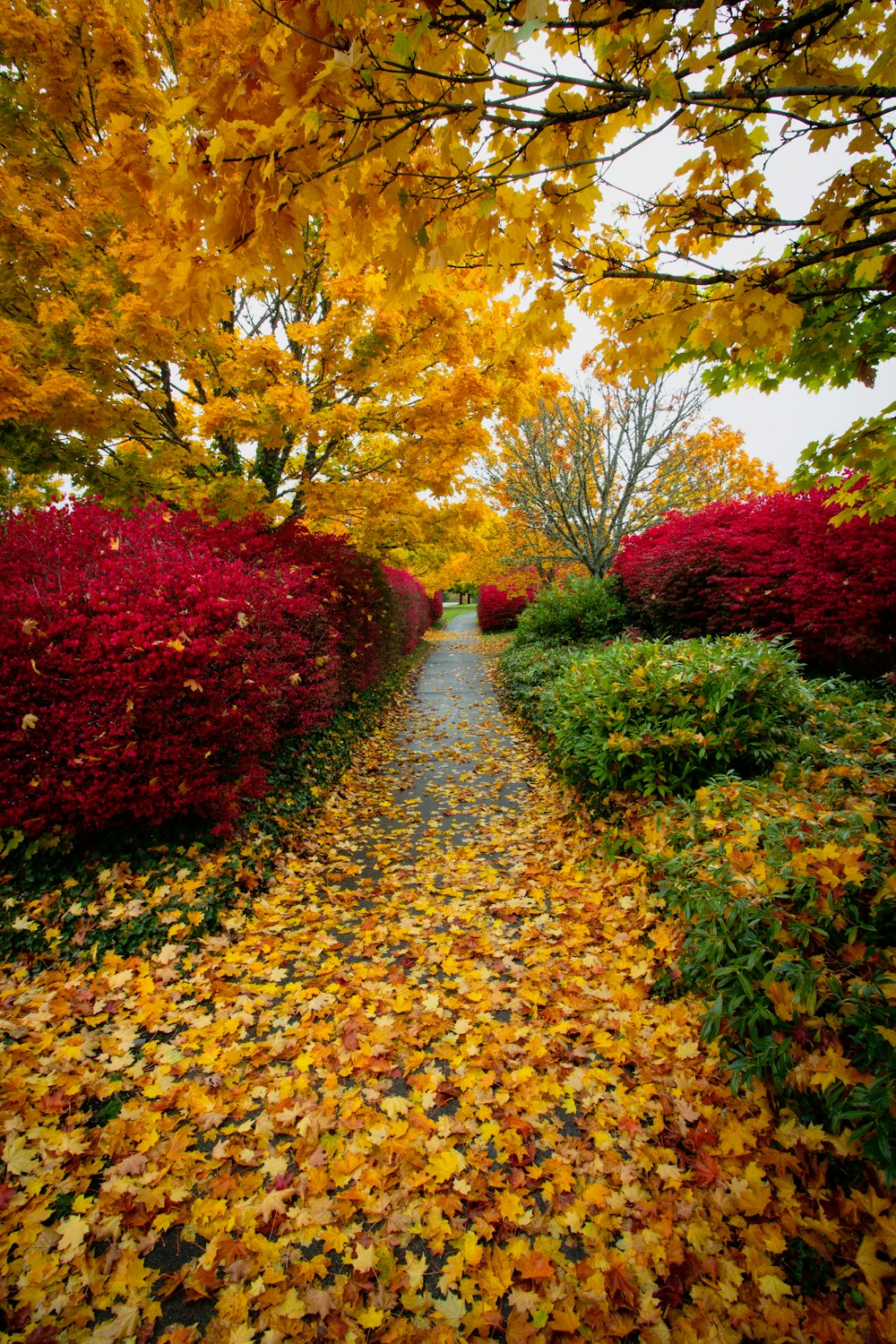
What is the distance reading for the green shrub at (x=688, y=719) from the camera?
4.14 meters

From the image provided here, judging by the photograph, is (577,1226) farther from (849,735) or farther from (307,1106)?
(849,735)

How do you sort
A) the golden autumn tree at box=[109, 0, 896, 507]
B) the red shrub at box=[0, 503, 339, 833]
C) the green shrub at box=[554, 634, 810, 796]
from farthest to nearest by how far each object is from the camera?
1. the green shrub at box=[554, 634, 810, 796]
2. the red shrub at box=[0, 503, 339, 833]
3. the golden autumn tree at box=[109, 0, 896, 507]

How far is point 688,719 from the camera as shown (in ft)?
13.9

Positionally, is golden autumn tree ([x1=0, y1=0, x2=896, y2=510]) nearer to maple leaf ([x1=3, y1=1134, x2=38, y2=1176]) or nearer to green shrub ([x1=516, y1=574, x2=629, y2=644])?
maple leaf ([x1=3, y1=1134, x2=38, y2=1176])

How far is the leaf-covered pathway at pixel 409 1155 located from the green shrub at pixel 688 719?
0.97 m

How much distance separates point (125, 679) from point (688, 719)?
4.10 meters

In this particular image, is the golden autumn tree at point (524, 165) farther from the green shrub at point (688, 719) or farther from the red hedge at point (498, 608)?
the red hedge at point (498, 608)

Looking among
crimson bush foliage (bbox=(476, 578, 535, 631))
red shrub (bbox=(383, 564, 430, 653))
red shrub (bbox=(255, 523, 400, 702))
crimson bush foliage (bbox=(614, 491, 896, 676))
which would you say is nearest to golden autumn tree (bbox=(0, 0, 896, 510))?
crimson bush foliage (bbox=(614, 491, 896, 676))

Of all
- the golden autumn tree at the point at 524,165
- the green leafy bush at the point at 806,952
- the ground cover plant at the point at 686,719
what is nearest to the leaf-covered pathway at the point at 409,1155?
the green leafy bush at the point at 806,952

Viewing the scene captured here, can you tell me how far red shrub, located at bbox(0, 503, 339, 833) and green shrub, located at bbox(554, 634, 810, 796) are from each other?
2.85 metres

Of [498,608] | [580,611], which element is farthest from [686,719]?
[498,608]

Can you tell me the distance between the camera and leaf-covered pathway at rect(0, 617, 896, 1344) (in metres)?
1.64

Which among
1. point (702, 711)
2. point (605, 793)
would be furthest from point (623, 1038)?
point (702, 711)

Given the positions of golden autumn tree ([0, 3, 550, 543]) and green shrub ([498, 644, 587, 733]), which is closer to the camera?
golden autumn tree ([0, 3, 550, 543])
